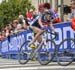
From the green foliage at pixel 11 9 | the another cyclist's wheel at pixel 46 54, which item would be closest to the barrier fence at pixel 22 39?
the another cyclist's wheel at pixel 46 54

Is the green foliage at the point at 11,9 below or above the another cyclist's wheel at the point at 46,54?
below

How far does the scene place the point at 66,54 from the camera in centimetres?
1096

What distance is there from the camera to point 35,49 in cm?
1198

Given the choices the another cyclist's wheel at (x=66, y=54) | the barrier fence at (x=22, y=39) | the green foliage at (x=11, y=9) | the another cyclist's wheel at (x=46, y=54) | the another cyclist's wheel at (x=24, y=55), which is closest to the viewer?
the another cyclist's wheel at (x=66, y=54)

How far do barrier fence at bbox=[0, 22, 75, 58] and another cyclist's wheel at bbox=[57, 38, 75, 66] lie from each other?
112 millimetres

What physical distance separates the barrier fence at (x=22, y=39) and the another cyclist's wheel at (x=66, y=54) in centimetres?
11

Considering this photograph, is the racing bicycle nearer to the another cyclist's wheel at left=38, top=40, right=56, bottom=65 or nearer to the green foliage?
the another cyclist's wheel at left=38, top=40, right=56, bottom=65

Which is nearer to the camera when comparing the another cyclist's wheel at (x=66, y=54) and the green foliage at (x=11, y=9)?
the another cyclist's wheel at (x=66, y=54)

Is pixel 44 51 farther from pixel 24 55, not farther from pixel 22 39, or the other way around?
pixel 22 39

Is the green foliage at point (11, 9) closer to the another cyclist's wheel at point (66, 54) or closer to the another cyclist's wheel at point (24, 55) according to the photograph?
the another cyclist's wheel at point (24, 55)

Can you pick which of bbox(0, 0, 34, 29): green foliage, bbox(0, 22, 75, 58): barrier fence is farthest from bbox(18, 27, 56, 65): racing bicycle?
bbox(0, 0, 34, 29): green foliage

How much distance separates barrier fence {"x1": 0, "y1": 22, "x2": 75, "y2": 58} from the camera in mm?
12880

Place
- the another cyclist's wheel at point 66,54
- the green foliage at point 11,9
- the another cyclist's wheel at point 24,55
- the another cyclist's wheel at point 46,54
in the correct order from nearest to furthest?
the another cyclist's wheel at point 66,54 → the another cyclist's wheel at point 46,54 → the another cyclist's wheel at point 24,55 → the green foliage at point 11,9

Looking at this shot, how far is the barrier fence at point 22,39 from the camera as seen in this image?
12.9m
